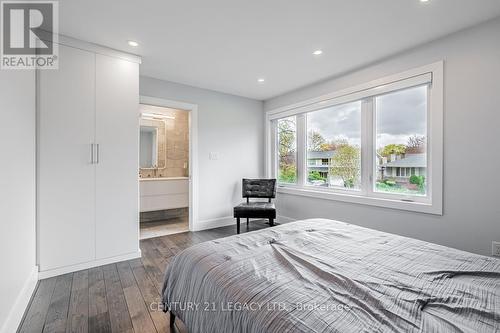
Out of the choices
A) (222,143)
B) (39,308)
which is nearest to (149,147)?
(222,143)

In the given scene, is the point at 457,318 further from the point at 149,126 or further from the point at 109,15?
the point at 149,126

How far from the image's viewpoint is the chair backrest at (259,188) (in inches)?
159

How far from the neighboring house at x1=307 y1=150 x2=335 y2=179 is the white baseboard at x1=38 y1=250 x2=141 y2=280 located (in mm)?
2939

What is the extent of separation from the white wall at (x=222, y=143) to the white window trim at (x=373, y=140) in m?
0.60

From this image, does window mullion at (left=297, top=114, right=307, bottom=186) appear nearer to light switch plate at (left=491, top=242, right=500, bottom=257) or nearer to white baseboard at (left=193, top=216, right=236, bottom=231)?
white baseboard at (left=193, top=216, right=236, bottom=231)

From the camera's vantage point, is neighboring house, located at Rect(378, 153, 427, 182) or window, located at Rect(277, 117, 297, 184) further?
window, located at Rect(277, 117, 297, 184)

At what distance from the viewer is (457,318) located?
2.63ft

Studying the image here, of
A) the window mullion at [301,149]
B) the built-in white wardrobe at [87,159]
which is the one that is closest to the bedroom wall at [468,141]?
the window mullion at [301,149]

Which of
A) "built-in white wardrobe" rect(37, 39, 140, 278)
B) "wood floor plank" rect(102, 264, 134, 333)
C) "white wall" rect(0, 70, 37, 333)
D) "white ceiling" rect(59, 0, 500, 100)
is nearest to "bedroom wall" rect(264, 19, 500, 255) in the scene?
"white ceiling" rect(59, 0, 500, 100)

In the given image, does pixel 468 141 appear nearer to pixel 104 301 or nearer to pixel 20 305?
pixel 104 301

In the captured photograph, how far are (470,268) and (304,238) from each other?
89 centimetres

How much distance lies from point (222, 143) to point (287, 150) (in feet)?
4.21

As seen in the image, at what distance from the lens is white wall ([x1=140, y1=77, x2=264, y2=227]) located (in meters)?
3.85

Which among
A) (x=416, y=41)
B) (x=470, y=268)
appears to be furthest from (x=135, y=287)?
(x=416, y=41)
